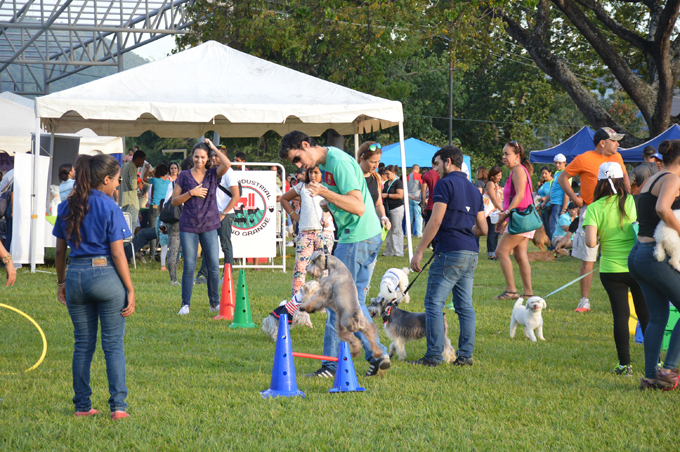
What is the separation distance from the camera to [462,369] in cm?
570

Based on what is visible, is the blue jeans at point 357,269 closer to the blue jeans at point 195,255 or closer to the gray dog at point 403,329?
the gray dog at point 403,329

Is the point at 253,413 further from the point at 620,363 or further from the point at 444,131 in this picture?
the point at 444,131

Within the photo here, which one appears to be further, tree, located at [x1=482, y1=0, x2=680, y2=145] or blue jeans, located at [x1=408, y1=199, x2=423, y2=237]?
blue jeans, located at [x1=408, y1=199, x2=423, y2=237]

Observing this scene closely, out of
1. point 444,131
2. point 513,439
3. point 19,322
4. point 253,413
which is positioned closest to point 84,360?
point 253,413

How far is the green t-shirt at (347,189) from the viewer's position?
16.4ft

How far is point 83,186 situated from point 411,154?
877 inches

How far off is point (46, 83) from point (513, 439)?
123 ft

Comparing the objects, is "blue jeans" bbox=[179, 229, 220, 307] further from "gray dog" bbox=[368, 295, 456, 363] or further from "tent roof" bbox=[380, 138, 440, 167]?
"tent roof" bbox=[380, 138, 440, 167]

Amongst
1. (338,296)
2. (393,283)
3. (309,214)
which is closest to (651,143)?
(393,283)

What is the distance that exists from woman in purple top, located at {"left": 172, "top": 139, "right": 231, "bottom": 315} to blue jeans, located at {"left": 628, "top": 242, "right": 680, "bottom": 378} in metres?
4.82

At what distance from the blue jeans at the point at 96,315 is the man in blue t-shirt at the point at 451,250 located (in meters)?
2.51

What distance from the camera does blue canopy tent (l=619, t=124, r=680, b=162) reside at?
14758 mm

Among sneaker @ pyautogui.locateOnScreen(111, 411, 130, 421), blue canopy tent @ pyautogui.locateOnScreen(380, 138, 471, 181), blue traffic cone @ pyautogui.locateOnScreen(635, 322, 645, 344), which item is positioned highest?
blue canopy tent @ pyautogui.locateOnScreen(380, 138, 471, 181)

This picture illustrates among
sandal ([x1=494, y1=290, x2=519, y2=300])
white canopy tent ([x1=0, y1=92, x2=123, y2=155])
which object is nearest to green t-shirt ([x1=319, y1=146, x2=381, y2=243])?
sandal ([x1=494, y1=290, x2=519, y2=300])
